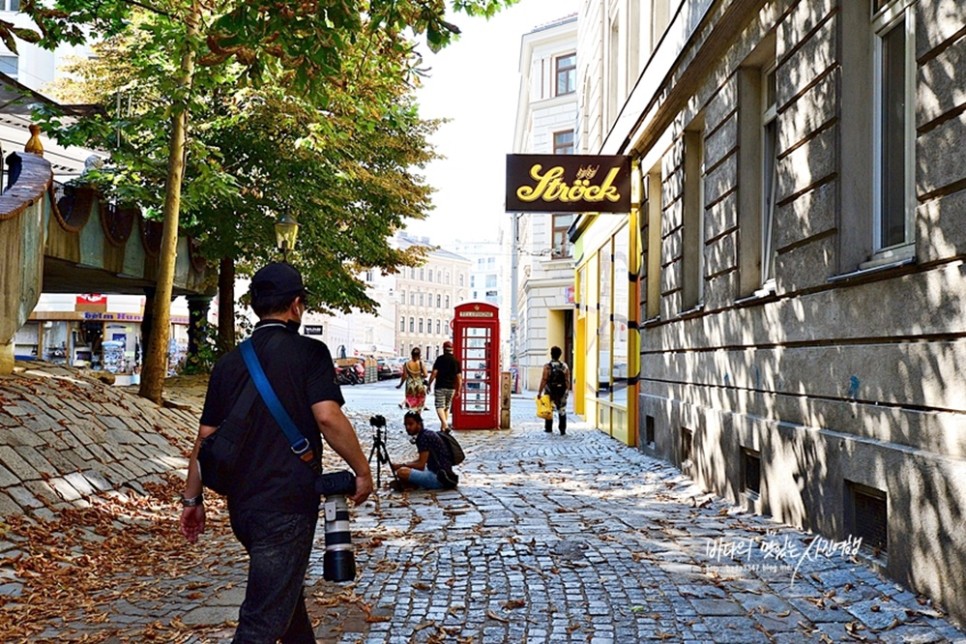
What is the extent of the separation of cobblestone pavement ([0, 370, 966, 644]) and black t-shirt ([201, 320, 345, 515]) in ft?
5.54

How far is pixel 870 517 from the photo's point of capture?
6363 mm

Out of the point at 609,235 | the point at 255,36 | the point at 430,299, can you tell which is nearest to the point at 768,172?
the point at 255,36

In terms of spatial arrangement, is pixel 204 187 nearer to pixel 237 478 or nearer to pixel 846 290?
pixel 846 290

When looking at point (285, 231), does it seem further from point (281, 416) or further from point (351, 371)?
point (351, 371)

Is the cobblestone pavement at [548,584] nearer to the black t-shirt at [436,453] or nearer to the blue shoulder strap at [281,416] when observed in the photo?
the black t-shirt at [436,453]

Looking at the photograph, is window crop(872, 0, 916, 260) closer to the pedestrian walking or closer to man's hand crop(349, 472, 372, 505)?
man's hand crop(349, 472, 372, 505)

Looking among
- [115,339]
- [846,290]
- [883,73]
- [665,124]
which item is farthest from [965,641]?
[115,339]

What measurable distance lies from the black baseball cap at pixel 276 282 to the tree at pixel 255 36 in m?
4.08

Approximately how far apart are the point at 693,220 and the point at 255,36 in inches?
250

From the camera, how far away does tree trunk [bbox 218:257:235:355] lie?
23.1 metres

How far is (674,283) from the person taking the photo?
12.8 metres

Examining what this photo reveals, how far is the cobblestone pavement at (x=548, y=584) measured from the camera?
17.1 ft

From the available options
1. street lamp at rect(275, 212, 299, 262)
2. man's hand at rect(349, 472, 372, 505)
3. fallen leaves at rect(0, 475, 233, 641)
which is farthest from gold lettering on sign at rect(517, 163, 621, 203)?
man's hand at rect(349, 472, 372, 505)

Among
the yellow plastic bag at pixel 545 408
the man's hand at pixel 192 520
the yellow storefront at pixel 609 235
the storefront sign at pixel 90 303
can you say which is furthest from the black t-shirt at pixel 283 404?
the storefront sign at pixel 90 303
